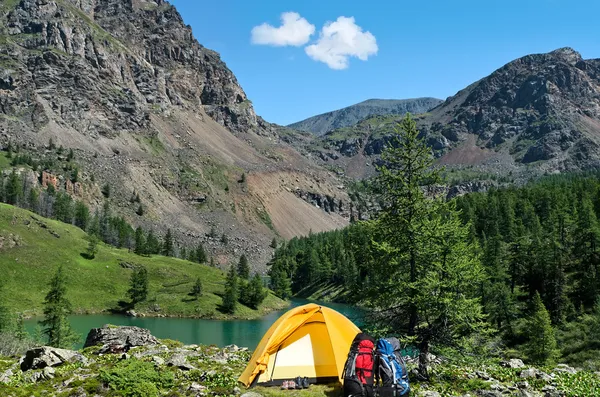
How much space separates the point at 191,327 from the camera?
295 ft

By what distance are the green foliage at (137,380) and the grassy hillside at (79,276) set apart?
86.1 metres

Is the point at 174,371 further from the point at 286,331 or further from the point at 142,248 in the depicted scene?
the point at 142,248

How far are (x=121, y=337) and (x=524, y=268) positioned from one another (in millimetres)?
79006

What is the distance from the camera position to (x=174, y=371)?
19141 mm

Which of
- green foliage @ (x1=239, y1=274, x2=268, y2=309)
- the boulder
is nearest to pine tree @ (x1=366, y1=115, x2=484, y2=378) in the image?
the boulder

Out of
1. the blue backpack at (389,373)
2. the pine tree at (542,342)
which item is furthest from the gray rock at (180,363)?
the pine tree at (542,342)

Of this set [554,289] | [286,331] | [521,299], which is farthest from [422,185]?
[521,299]

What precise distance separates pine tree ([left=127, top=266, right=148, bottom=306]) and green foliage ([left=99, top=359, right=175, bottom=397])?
9246cm

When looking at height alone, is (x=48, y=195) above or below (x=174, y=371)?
above

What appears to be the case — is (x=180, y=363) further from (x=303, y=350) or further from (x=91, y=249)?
(x=91, y=249)

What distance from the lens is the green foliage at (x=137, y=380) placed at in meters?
15.0

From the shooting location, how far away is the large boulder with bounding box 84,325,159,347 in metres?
27.8

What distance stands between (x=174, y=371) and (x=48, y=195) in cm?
17937

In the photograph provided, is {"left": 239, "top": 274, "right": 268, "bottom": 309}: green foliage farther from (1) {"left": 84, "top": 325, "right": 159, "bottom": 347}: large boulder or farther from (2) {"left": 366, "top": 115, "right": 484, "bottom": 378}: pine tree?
(2) {"left": 366, "top": 115, "right": 484, "bottom": 378}: pine tree
